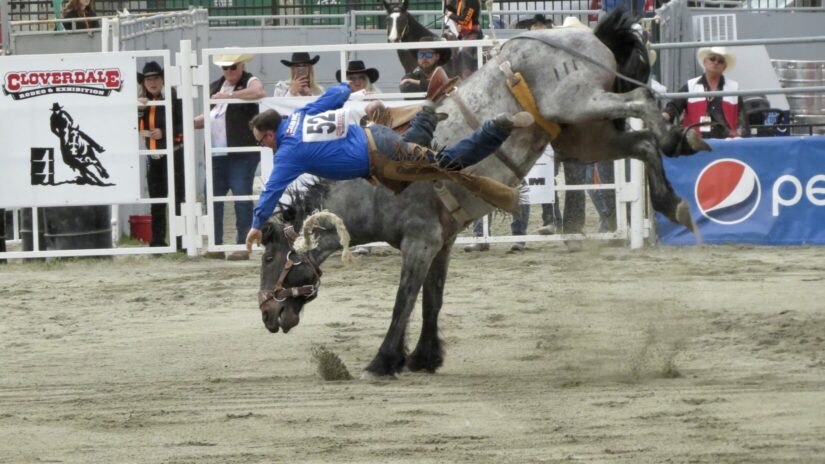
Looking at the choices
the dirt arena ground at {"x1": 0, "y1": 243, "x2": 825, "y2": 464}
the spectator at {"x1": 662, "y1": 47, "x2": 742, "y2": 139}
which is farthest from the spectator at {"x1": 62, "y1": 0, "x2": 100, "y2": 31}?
the spectator at {"x1": 662, "y1": 47, "x2": 742, "y2": 139}

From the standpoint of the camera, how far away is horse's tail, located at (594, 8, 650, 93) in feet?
27.0

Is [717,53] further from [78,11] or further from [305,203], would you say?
[78,11]

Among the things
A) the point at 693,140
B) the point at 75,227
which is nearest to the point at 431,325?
the point at 693,140

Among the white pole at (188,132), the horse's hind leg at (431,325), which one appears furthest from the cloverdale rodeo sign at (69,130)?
the horse's hind leg at (431,325)

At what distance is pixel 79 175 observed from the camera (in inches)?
484

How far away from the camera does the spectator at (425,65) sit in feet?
40.2

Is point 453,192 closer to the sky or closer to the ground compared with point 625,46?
closer to the ground

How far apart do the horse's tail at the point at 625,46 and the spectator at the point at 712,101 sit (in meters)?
3.78

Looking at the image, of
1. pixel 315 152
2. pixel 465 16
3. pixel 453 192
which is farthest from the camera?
pixel 465 16

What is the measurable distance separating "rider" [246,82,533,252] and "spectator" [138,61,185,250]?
5463mm

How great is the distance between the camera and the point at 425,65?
40.3 ft

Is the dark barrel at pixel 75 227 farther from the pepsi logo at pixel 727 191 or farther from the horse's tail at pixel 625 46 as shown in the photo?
the horse's tail at pixel 625 46

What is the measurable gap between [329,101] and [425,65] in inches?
190

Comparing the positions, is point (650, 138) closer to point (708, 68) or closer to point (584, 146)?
point (584, 146)
